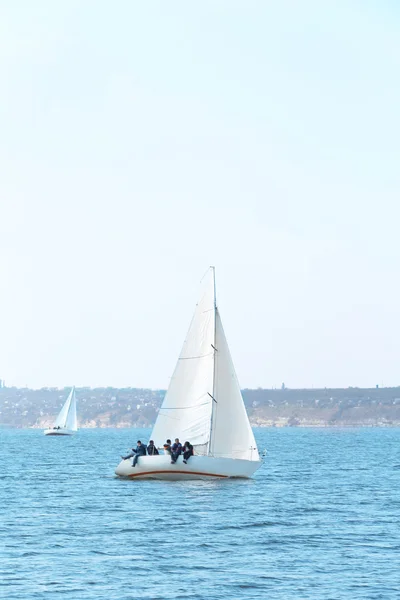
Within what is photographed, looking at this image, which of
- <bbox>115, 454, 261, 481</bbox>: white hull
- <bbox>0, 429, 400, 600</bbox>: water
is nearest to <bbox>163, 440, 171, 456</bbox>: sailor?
<bbox>115, 454, 261, 481</bbox>: white hull

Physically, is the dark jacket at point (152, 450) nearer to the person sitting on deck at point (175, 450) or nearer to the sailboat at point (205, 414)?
the sailboat at point (205, 414)

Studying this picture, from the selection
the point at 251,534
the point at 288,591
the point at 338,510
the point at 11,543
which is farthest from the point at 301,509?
the point at 288,591

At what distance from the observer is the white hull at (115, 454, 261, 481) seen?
52531 millimetres

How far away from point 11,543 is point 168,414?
72.5ft

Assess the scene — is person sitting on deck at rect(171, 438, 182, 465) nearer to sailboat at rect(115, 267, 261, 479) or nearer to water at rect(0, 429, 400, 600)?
sailboat at rect(115, 267, 261, 479)

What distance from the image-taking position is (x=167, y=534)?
120 ft

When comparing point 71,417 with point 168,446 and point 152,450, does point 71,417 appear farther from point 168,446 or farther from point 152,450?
point 168,446

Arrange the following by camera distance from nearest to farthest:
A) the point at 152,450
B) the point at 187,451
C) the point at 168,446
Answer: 1. the point at 187,451
2. the point at 168,446
3. the point at 152,450

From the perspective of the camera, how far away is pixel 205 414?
54469 millimetres

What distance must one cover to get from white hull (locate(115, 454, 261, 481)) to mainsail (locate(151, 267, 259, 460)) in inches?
29.6

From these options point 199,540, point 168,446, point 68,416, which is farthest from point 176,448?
point 68,416

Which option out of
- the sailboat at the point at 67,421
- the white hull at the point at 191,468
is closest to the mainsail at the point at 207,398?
the white hull at the point at 191,468

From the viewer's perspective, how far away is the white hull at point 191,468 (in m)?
52.5

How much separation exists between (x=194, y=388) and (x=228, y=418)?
7.95ft
